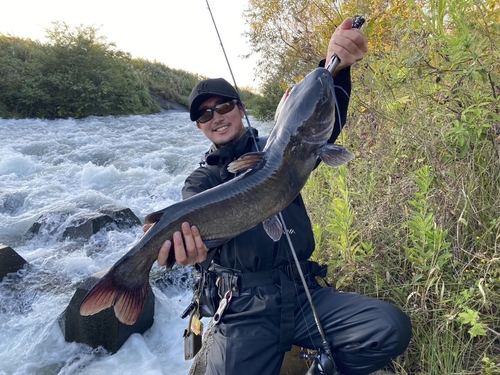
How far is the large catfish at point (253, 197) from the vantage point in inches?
82.2

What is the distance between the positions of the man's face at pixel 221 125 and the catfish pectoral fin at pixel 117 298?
1.41 m

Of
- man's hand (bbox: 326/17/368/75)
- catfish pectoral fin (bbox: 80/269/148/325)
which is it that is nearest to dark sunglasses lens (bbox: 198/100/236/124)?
man's hand (bbox: 326/17/368/75)

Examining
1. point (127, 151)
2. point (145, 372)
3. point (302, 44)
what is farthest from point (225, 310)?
point (127, 151)

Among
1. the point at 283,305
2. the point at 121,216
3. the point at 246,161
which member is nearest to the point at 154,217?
the point at 246,161

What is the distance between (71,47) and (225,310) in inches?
886

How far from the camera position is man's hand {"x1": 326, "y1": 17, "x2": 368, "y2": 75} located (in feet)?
7.36

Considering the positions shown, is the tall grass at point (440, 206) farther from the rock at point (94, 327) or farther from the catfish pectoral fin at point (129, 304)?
the rock at point (94, 327)

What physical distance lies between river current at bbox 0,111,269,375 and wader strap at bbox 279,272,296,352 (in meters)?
1.76

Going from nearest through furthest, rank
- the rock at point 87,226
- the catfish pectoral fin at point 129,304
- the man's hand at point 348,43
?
1. the catfish pectoral fin at point 129,304
2. the man's hand at point 348,43
3. the rock at point 87,226

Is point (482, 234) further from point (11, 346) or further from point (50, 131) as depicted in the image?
point (50, 131)

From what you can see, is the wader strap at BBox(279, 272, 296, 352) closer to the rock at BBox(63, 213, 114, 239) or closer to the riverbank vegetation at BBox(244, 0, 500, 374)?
the riverbank vegetation at BBox(244, 0, 500, 374)

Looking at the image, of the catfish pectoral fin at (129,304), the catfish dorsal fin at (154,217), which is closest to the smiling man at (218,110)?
the catfish dorsal fin at (154,217)

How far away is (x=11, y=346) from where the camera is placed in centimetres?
401

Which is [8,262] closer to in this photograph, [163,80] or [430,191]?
[430,191]
